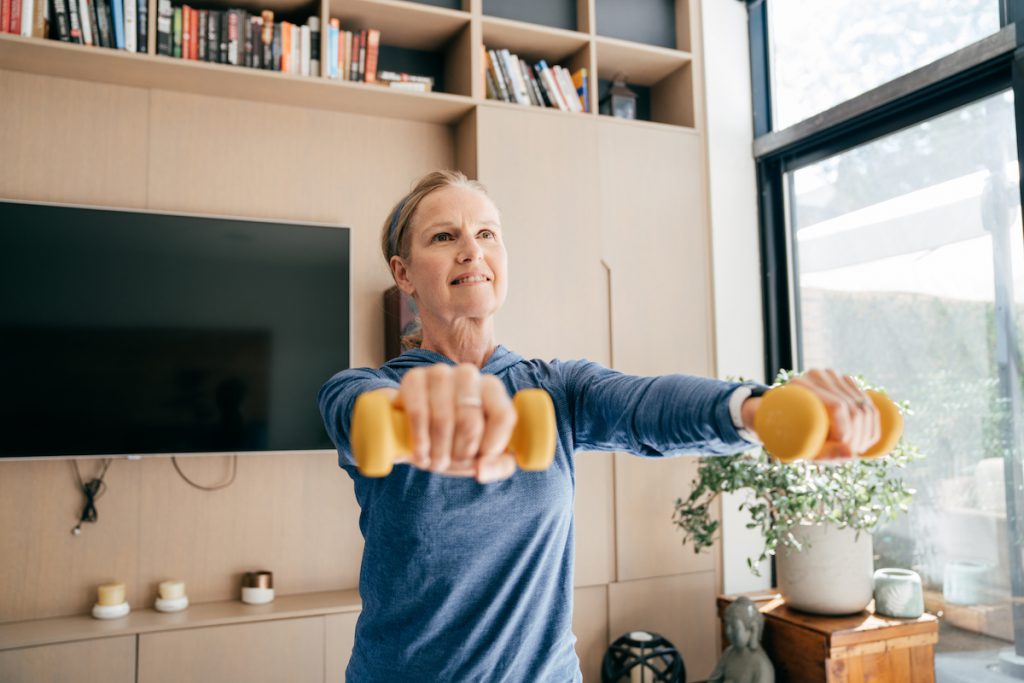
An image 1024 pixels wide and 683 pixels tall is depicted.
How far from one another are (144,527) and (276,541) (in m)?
0.42

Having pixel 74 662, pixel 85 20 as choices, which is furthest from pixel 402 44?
pixel 74 662

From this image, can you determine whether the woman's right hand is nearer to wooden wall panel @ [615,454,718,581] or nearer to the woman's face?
the woman's face

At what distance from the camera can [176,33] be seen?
2494 millimetres

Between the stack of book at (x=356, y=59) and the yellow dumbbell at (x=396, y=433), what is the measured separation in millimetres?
2289

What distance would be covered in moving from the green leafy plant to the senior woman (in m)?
1.50

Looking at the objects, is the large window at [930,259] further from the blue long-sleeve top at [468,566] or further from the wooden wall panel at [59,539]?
the wooden wall panel at [59,539]

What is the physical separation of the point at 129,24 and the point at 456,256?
1879mm

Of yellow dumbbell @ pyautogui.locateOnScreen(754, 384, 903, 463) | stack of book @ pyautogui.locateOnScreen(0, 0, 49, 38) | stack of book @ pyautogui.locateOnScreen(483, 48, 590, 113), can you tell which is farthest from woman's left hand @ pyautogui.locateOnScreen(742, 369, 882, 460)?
stack of book @ pyautogui.locateOnScreen(0, 0, 49, 38)

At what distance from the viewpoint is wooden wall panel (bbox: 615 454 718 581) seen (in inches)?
114

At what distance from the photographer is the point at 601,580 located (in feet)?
9.34

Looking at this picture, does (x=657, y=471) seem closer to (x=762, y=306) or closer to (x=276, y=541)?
(x=762, y=306)

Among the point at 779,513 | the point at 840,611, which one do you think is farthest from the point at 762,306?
the point at 840,611

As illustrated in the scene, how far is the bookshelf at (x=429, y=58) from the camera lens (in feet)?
8.05

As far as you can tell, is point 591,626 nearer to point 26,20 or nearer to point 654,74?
point 654,74
